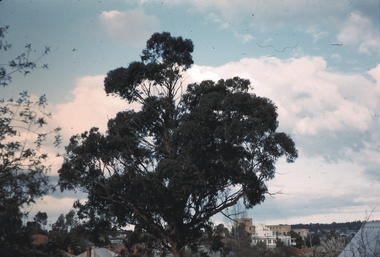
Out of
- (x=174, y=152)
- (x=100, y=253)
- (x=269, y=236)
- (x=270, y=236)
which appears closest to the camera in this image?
(x=174, y=152)

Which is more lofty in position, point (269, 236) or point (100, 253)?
point (269, 236)

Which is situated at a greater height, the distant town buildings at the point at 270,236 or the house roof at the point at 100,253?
the distant town buildings at the point at 270,236

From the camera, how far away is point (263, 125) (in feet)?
80.1

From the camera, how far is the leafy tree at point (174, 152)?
24828 millimetres

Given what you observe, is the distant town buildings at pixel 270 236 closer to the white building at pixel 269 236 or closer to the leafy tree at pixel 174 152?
the white building at pixel 269 236

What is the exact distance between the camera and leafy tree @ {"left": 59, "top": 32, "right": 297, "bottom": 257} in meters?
24.8

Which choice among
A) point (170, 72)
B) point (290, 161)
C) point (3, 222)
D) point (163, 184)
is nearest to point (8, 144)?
point (3, 222)

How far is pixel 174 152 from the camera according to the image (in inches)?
1053

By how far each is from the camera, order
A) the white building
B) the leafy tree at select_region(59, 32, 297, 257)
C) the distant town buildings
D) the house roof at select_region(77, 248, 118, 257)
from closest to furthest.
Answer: the leafy tree at select_region(59, 32, 297, 257) < the house roof at select_region(77, 248, 118, 257) < the distant town buildings < the white building

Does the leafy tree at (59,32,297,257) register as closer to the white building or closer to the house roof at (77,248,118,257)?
the house roof at (77,248,118,257)

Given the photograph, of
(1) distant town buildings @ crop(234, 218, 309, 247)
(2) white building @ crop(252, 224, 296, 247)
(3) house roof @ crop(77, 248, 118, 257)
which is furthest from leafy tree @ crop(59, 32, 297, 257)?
(2) white building @ crop(252, 224, 296, 247)

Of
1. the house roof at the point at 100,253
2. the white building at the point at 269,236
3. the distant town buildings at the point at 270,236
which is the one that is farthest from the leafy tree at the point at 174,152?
the white building at the point at 269,236

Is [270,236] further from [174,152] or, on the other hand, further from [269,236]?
[174,152]

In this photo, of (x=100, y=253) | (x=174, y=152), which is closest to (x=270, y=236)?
(x=100, y=253)
